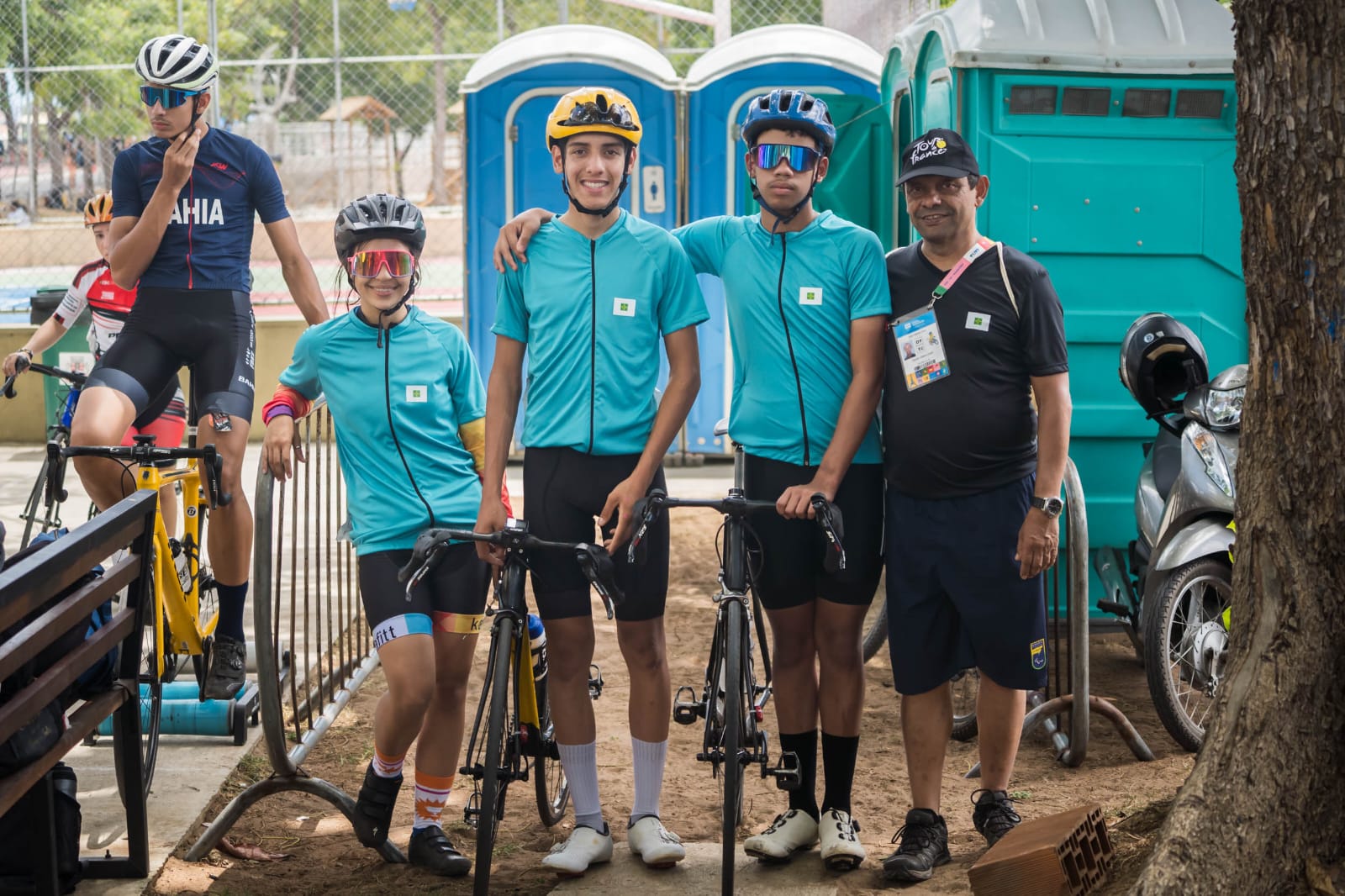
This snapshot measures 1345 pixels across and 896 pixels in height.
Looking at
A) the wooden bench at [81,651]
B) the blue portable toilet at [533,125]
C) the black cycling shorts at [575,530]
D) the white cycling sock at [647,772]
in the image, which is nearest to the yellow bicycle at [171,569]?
the wooden bench at [81,651]

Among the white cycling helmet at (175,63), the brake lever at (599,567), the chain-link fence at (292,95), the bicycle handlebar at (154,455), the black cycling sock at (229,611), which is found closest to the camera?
the brake lever at (599,567)

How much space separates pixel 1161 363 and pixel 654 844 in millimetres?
3010

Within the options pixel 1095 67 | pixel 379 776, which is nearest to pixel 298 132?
pixel 1095 67

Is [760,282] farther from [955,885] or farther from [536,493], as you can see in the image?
[955,885]

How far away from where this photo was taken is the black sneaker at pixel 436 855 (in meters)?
4.30

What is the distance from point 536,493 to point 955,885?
1562 millimetres

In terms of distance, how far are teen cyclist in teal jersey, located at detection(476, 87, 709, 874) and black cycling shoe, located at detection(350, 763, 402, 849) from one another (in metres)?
0.53

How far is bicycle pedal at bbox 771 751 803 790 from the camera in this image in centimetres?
417

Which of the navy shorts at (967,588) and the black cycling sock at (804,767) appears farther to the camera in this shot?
the black cycling sock at (804,767)

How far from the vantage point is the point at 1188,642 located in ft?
17.5

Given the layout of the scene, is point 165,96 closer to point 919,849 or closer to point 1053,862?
point 919,849

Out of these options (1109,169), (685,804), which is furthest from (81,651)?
(1109,169)

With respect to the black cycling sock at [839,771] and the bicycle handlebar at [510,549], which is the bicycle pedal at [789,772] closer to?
the black cycling sock at [839,771]

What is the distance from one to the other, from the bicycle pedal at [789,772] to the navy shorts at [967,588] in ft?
1.24
